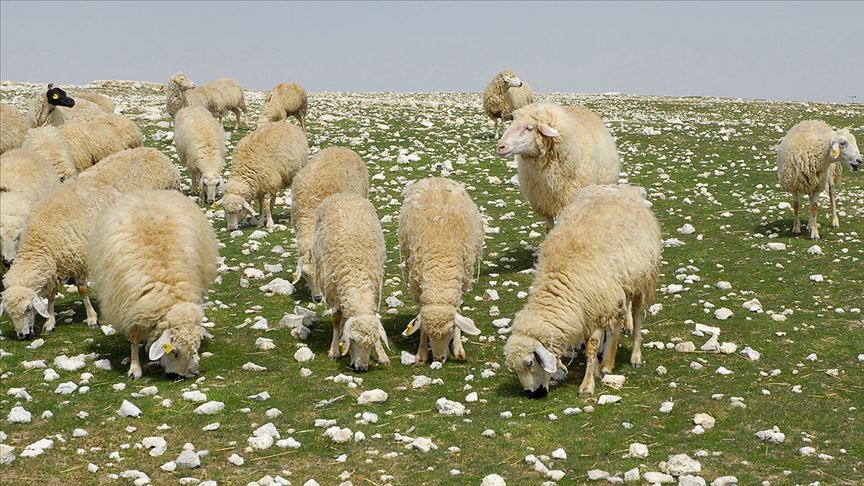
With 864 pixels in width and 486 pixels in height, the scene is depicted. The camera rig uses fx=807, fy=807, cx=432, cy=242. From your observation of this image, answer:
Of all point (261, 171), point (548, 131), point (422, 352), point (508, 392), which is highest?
point (548, 131)

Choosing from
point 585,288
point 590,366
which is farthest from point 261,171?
point 590,366

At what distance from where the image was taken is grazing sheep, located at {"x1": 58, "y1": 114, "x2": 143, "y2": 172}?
664 inches

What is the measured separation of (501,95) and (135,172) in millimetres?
15782

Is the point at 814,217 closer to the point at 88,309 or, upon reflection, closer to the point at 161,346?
the point at 161,346

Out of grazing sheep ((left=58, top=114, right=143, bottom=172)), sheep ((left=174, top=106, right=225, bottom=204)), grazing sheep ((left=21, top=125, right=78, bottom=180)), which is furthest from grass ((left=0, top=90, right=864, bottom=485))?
grazing sheep ((left=58, top=114, right=143, bottom=172))

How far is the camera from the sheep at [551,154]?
12.7m

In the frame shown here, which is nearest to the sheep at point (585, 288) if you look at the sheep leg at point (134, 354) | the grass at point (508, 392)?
the grass at point (508, 392)

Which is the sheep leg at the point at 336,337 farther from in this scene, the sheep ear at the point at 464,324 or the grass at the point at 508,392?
the sheep ear at the point at 464,324

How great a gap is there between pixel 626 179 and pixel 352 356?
13.8 meters

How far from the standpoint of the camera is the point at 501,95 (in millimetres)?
27359

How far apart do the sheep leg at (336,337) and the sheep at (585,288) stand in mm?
2200

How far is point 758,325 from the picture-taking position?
10.2 m

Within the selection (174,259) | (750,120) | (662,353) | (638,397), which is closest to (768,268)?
(662,353)

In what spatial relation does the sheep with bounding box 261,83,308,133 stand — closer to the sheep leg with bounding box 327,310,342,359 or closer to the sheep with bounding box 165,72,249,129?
the sheep with bounding box 165,72,249,129
